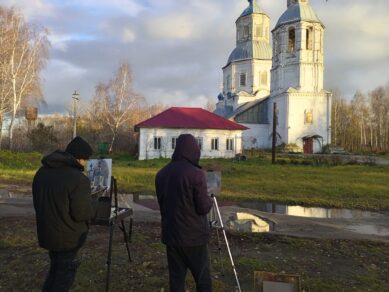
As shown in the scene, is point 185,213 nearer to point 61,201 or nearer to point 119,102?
point 61,201

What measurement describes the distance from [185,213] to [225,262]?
262cm

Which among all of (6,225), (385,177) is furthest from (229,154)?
(6,225)

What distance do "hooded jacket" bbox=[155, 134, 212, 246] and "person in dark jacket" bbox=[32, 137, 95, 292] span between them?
0.79 m

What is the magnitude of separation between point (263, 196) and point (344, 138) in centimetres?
6674

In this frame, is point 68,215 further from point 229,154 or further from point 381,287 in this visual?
point 229,154

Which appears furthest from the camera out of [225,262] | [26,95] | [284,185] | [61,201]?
[26,95]

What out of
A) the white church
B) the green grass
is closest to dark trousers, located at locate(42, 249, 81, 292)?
the green grass

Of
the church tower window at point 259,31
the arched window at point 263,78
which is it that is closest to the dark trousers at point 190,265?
the arched window at point 263,78

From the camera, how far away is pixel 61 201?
396 centimetres

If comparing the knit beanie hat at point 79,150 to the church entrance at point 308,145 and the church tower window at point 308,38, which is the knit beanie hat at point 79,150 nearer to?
the church entrance at point 308,145

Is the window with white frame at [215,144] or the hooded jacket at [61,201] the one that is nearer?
the hooded jacket at [61,201]

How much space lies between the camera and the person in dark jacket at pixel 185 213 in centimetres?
416

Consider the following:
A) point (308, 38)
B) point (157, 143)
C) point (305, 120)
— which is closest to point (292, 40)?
point (308, 38)

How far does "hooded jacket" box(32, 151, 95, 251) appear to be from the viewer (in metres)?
3.96
